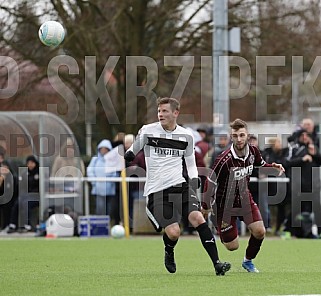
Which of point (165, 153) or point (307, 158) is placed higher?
point (165, 153)

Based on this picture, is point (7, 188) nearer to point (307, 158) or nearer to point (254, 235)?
point (307, 158)

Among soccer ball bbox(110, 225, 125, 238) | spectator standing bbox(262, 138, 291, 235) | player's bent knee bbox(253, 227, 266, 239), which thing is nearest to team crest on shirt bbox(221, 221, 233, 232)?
player's bent knee bbox(253, 227, 266, 239)

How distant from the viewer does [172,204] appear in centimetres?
1088

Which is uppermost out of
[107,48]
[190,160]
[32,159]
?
[107,48]

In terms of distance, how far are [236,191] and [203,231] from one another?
3.47ft

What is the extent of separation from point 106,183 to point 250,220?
28.9ft

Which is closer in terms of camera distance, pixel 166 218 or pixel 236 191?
pixel 166 218

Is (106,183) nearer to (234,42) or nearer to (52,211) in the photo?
(52,211)

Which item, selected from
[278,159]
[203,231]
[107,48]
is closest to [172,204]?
[203,231]

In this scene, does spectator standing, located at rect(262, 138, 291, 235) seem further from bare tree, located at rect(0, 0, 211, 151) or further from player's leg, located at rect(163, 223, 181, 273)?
player's leg, located at rect(163, 223, 181, 273)

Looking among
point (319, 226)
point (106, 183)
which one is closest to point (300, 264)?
point (319, 226)

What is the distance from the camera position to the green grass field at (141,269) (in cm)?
918

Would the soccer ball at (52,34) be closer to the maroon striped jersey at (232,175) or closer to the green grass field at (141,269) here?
the green grass field at (141,269)

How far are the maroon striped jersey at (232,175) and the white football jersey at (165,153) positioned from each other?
0.40 metres
